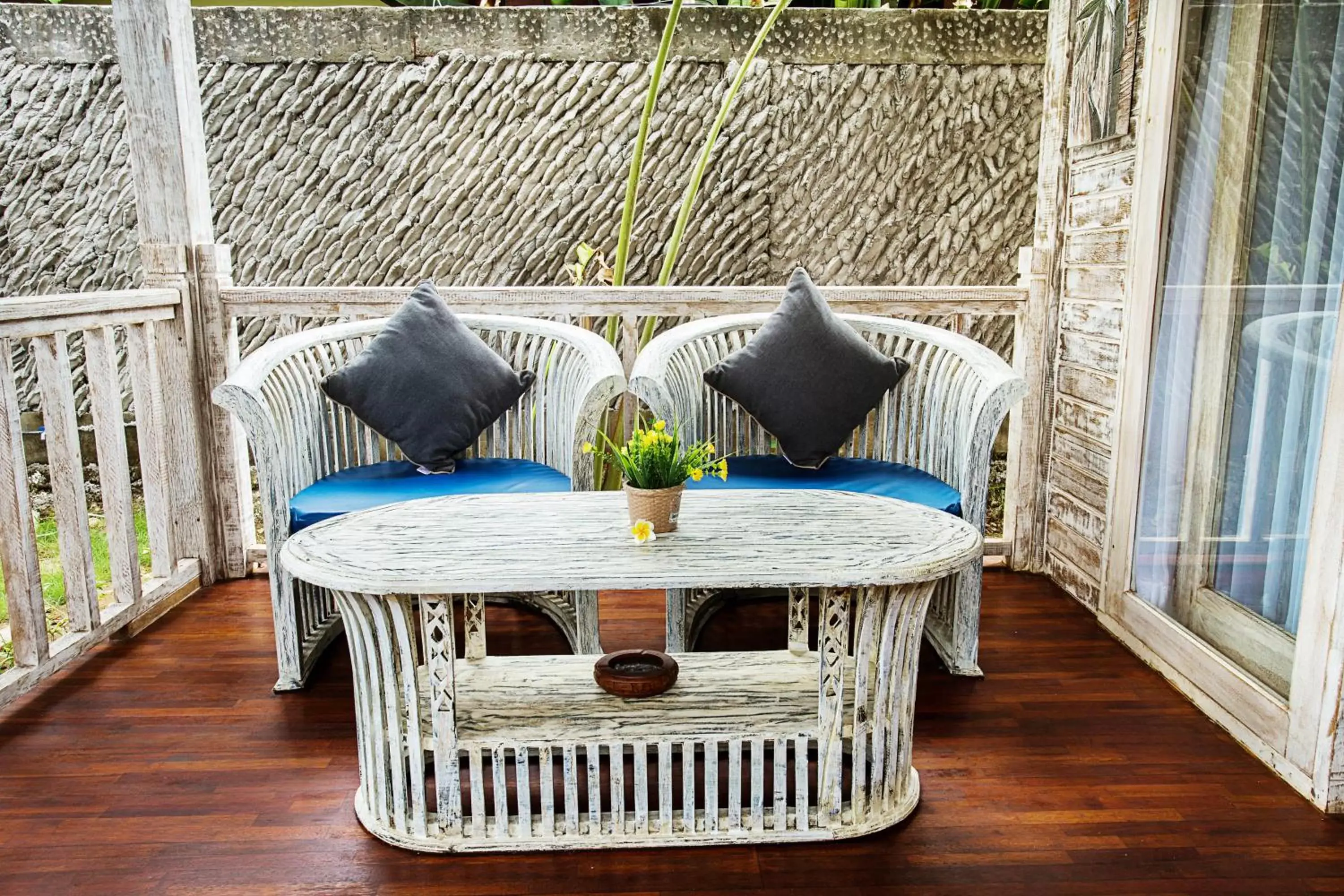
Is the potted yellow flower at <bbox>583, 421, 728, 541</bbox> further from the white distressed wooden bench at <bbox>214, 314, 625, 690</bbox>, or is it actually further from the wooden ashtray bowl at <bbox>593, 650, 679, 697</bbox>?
the white distressed wooden bench at <bbox>214, 314, 625, 690</bbox>

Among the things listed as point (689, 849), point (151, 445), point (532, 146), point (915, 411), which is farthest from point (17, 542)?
point (532, 146)

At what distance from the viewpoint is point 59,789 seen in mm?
1963

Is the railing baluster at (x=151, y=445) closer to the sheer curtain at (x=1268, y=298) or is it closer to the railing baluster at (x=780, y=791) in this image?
the railing baluster at (x=780, y=791)

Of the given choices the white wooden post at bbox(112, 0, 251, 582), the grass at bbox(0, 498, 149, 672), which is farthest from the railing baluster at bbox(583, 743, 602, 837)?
the grass at bbox(0, 498, 149, 672)

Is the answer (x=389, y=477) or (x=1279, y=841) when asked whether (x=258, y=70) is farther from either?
(x=1279, y=841)

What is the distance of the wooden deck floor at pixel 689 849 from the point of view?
1.68 meters

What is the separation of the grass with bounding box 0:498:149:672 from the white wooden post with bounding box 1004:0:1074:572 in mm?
2922

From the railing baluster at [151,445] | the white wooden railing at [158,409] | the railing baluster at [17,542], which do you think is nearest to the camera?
the railing baluster at [17,542]

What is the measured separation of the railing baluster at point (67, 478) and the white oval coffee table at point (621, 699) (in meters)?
1.00

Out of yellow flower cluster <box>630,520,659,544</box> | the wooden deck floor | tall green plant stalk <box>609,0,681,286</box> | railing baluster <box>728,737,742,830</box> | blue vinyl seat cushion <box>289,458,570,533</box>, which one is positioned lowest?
the wooden deck floor

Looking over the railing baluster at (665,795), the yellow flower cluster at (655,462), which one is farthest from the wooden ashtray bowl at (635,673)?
the yellow flower cluster at (655,462)

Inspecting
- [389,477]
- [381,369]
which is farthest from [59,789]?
[381,369]

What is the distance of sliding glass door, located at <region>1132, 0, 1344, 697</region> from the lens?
1.96 metres

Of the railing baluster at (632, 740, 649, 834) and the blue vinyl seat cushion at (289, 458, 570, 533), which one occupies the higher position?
the blue vinyl seat cushion at (289, 458, 570, 533)
